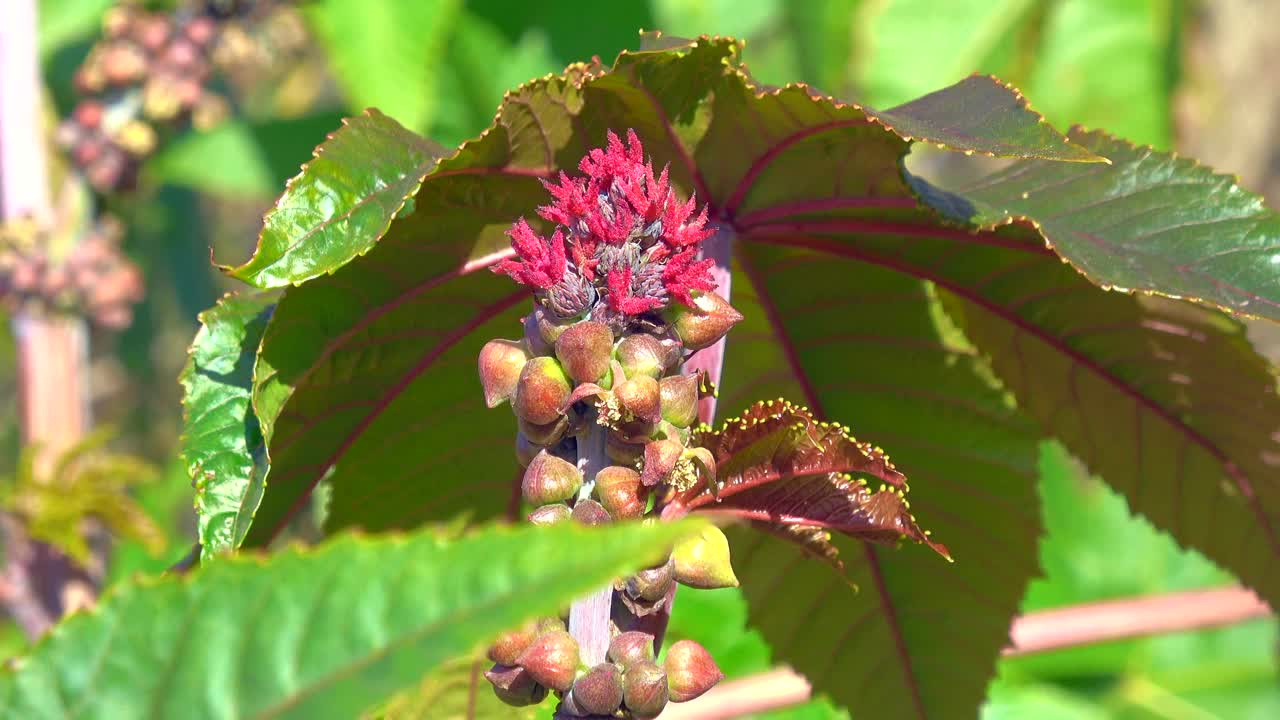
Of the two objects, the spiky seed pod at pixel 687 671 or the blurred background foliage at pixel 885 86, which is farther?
the blurred background foliage at pixel 885 86

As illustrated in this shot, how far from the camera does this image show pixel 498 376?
0.52m

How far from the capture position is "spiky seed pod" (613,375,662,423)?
49 cm

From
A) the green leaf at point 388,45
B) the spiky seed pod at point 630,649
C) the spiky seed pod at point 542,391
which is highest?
the green leaf at point 388,45

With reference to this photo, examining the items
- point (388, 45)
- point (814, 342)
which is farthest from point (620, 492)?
point (388, 45)

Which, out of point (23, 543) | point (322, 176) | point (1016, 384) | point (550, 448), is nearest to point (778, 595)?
point (1016, 384)

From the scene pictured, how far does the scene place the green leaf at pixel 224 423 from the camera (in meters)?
0.53

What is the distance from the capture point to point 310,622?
37cm

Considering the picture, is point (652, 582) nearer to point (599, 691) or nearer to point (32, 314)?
point (599, 691)

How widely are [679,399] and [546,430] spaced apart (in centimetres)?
5

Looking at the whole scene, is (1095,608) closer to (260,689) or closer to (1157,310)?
(1157,310)

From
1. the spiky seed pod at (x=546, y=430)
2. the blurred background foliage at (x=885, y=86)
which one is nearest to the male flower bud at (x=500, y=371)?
the spiky seed pod at (x=546, y=430)

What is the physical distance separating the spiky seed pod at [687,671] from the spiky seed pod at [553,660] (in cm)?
4

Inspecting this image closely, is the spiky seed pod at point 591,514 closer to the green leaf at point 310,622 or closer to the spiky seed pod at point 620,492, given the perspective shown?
the spiky seed pod at point 620,492

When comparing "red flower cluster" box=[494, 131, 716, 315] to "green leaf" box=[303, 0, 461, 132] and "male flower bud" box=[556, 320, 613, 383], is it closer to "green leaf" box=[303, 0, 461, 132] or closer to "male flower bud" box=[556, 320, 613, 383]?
"male flower bud" box=[556, 320, 613, 383]
